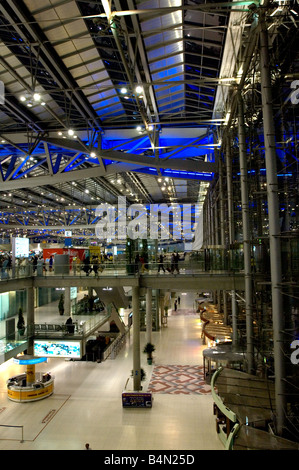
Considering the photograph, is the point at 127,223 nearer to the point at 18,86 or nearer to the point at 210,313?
the point at 210,313

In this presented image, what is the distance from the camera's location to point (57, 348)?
19250mm

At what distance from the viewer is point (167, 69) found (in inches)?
601

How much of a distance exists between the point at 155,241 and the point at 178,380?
10.6 metres

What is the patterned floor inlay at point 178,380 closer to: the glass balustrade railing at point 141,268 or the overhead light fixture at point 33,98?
the glass balustrade railing at point 141,268

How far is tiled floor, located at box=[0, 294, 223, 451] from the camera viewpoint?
12.7 m

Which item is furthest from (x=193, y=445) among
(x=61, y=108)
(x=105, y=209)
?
(x=105, y=209)

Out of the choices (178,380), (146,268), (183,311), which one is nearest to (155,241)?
(146,268)

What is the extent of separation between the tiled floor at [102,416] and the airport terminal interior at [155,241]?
0.09m

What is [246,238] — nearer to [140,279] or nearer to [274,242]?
[274,242]

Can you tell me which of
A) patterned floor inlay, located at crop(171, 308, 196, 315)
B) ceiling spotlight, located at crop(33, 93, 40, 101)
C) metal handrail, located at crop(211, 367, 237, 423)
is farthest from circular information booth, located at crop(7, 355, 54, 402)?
patterned floor inlay, located at crop(171, 308, 196, 315)

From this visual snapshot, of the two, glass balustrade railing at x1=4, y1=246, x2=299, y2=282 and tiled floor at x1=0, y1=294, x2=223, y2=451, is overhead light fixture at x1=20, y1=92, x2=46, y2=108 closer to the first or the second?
glass balustrade railing at x1=4, y1=246, x2=299, y2=282

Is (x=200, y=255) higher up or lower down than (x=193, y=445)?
higher up

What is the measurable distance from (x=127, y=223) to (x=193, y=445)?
37.4 m

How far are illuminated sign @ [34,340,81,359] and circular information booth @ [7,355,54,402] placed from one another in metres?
0.60
